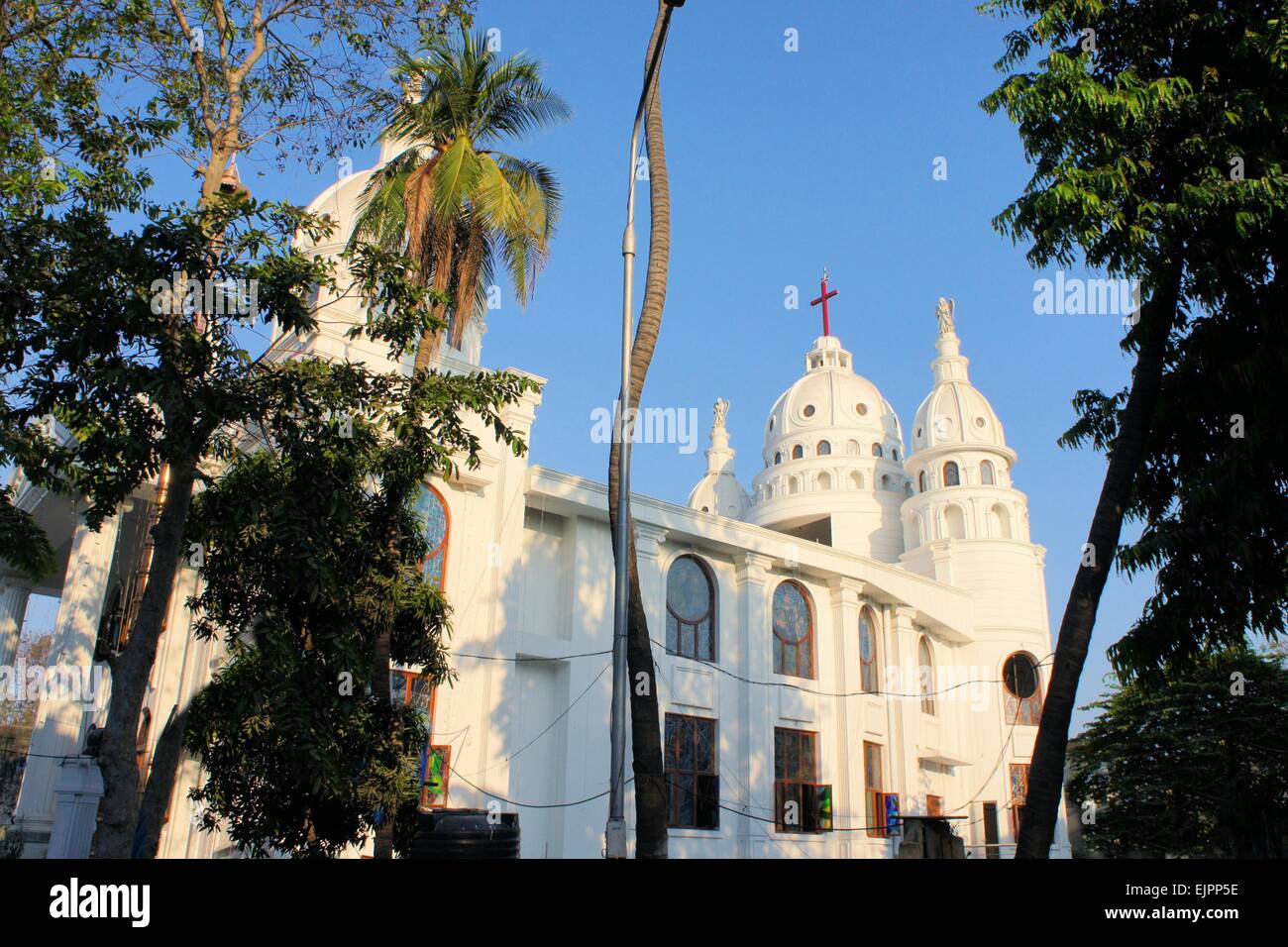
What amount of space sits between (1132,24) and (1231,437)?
17.1 ft

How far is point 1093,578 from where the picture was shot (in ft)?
38.2

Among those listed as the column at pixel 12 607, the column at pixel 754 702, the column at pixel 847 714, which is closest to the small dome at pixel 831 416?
the column at pixel 847 714

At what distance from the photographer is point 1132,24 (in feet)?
40.7

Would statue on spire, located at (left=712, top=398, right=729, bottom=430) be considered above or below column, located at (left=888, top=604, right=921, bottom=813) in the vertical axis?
above

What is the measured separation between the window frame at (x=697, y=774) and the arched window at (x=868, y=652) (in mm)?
6455

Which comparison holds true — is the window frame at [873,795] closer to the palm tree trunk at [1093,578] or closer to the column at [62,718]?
the palm tree trunk at [1093,578]

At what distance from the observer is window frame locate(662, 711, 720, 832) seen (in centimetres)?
2480

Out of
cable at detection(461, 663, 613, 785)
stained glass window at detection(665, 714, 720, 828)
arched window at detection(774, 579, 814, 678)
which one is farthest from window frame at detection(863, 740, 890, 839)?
cable at detection(461, 663, 613, 785)

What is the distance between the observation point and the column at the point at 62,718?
17.6m

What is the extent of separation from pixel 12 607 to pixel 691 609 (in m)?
17.9

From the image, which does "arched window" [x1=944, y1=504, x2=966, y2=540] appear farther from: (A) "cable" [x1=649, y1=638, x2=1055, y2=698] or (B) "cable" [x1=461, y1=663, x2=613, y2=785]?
(B) "cable" [x1=461, y1=663, x2=613, y2=785]

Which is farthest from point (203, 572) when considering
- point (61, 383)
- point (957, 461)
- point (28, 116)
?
point (957, 461)

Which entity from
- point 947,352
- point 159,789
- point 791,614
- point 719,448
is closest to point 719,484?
point 719,448

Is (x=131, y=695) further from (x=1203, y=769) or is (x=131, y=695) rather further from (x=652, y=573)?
(x=1203, y=769)
